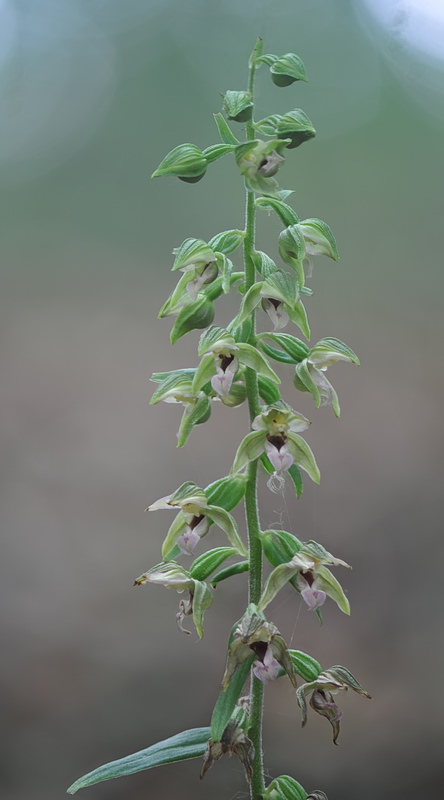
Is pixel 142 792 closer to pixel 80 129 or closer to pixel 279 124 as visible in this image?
pixel 279 124

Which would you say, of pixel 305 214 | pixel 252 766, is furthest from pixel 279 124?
pixel 305 214

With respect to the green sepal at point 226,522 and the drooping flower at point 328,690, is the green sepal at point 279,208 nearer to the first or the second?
the green sepal at point 226,522

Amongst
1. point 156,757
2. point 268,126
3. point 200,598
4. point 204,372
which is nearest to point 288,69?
point 268,126

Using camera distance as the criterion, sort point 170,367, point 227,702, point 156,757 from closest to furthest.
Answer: point 227,702
point 156,757
point 170,367

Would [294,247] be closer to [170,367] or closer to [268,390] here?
[268,390]

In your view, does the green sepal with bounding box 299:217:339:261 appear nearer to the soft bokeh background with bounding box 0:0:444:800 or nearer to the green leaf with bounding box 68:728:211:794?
the green leaf with bounding box 68:728:211:794

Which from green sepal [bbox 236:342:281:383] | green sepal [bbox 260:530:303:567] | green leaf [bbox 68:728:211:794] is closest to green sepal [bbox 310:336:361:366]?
green sepal [bbox 236:342:281:383]

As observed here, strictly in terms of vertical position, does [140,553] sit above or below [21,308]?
below
